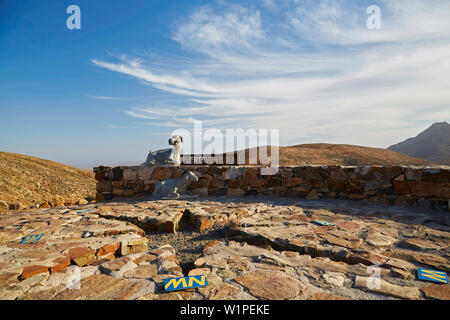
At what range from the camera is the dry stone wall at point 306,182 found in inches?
171

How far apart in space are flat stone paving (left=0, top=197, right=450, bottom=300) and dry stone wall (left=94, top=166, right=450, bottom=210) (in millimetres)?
547

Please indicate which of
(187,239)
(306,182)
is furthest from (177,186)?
(306,182)

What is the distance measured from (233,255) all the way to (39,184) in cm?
1568

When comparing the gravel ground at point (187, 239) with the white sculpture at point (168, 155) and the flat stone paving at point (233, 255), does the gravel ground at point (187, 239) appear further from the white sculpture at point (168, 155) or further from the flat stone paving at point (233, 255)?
the white sculpture at point (168, 155)

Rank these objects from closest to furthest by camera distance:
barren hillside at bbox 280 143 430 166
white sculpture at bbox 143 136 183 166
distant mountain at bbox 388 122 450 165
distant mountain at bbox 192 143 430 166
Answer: white sculpture at bbox 143 136 183 166 → distant mountain at bbox 192 143 430 166 → barren hillside at bbox 280 143 430 166 → distant mountain at bbox 388 122 450 165

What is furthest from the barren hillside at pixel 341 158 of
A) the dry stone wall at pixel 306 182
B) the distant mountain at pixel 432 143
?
the distant mountain at pixel 432 143

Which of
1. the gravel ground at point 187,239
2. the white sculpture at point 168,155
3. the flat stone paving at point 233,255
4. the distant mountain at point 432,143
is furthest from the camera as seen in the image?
the distant mountain at point 432,143

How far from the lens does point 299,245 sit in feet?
8.55

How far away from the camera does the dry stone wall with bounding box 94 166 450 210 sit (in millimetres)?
→ 4355

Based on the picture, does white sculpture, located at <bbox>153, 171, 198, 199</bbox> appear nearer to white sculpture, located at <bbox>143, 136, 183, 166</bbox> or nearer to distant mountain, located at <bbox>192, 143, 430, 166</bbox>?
white sculpture, located at <bbox>143, 136, 183, 166</bbox>

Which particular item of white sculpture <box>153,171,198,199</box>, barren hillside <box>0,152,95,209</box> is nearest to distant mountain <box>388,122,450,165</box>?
white sculpture <box>153,171,198,199</box>

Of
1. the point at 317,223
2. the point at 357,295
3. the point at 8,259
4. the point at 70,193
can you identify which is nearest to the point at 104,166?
the point at 8,259

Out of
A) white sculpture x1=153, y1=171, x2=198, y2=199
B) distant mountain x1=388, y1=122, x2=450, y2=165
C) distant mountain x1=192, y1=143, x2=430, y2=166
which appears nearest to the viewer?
white sculpture x1=153, y1=171, x2=198, y2=199

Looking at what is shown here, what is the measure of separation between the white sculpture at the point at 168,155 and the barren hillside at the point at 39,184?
561 cm
